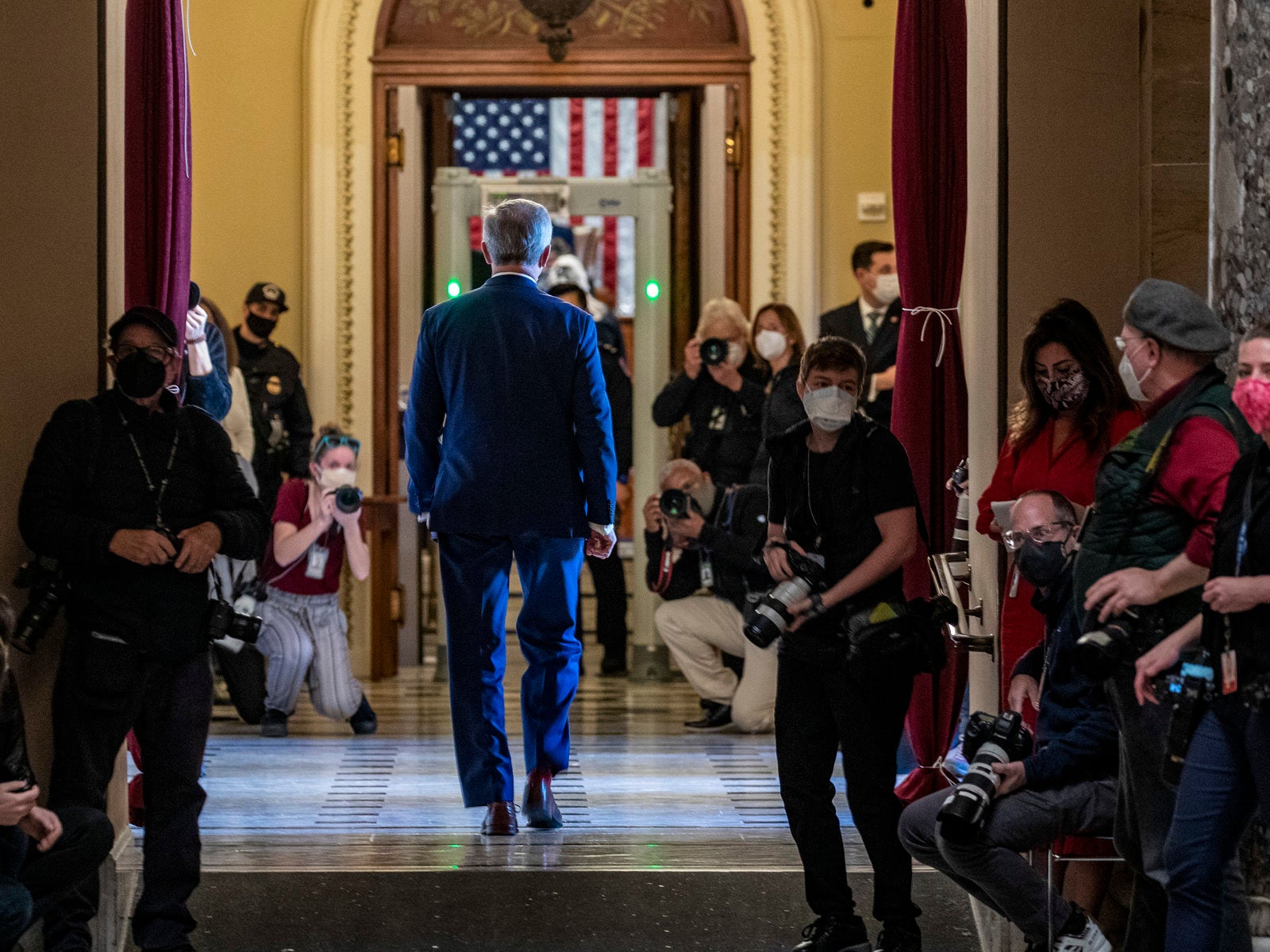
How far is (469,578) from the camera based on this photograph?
4.38m

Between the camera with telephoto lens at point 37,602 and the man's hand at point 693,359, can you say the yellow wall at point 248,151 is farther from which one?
the camera with telephoto lens at point 37,602

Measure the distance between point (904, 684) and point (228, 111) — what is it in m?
5.08

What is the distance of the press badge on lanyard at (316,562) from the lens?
607 cm

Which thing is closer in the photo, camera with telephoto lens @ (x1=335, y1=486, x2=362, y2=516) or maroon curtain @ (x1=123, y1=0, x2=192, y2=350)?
maroon curtain @ (x1=123, y1=0, x2=192, y2=350)

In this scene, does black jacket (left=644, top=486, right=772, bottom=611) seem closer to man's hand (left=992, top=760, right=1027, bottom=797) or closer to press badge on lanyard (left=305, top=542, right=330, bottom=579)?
press badge on lanyard (left=305, top=542, right=330, bottom=579)

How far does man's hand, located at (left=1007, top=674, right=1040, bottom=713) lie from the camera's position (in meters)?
3.44

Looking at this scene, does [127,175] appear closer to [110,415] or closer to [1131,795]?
[110,415]

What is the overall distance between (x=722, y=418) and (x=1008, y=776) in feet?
11.1

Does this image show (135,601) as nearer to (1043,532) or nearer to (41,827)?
(41,827)

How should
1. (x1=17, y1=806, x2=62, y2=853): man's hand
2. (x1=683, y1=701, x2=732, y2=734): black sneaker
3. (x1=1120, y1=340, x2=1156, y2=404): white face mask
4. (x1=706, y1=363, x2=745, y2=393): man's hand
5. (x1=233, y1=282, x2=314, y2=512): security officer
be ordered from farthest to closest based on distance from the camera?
(x1=233, y1=282, x2=314, y2=512): security officer → (x1=706, y1=363, x2=745, y2=393): man's hand → (x1=683, y1=701, x2=732, y2=734): black sneaker → (x1=17, y1=806, x2=62, y2=853): man's hand → (x1=1120, y1=340, x2=1156, y2=404): white face mask

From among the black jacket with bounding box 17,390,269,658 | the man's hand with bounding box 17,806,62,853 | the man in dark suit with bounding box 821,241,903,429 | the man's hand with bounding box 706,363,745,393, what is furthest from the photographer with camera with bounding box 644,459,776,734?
the man's hand with bounding box 17,806,62,853

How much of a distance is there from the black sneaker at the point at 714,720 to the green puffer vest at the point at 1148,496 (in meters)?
3.19

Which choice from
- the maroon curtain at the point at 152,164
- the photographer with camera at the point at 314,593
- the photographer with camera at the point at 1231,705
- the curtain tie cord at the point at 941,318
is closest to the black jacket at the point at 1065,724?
the photographer with camera at the point at 1231,705

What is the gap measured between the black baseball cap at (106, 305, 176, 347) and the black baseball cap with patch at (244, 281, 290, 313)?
3.36 meters
